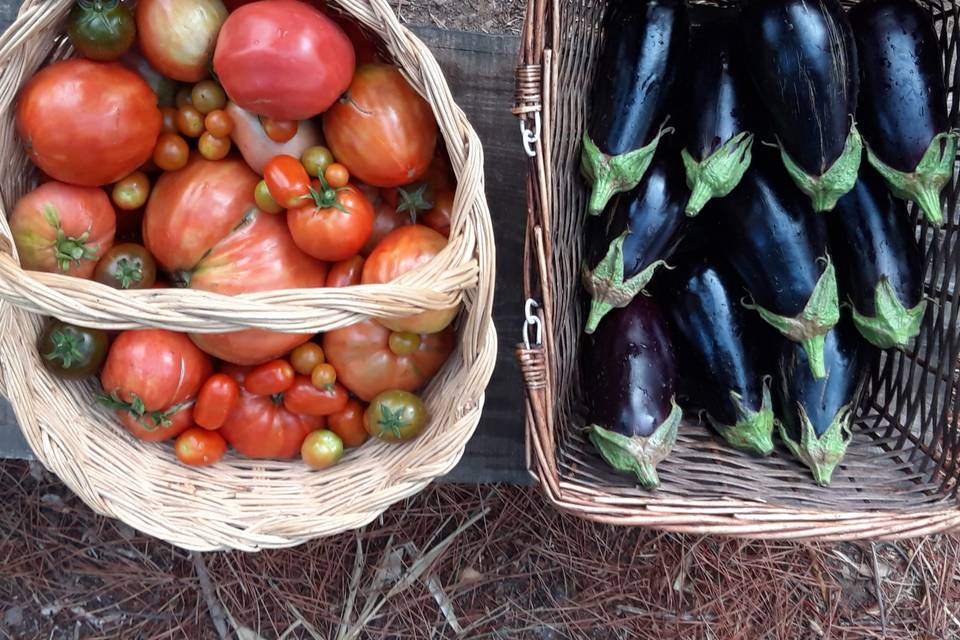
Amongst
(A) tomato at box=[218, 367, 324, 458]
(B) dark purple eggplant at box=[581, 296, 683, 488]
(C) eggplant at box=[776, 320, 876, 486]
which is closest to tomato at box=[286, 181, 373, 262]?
(A) tomato at box=[218, 367, 324, 458]

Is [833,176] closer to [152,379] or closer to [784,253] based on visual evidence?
[784,253]

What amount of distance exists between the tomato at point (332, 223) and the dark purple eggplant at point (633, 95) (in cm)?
29

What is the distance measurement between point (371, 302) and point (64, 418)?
0.45m

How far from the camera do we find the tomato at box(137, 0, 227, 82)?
2.64ft

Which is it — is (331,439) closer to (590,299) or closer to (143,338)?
(143,338)

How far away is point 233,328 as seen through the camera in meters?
0.70

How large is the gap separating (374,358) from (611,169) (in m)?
0.38

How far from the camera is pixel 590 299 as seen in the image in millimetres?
1006

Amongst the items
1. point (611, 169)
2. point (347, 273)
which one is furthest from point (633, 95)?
point (347, 273)

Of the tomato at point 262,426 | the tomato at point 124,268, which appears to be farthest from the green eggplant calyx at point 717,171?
the tomato at point 124,268

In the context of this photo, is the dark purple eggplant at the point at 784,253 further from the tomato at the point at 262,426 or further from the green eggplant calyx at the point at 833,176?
the tomato at the point at 262,426

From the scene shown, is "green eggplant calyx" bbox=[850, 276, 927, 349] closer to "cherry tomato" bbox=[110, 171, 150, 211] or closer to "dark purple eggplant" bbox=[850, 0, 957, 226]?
"dark purple eggplant" bbox=[850, 0, 957, 226]

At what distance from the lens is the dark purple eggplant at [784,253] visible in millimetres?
917

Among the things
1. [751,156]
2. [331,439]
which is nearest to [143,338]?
[331,439]
